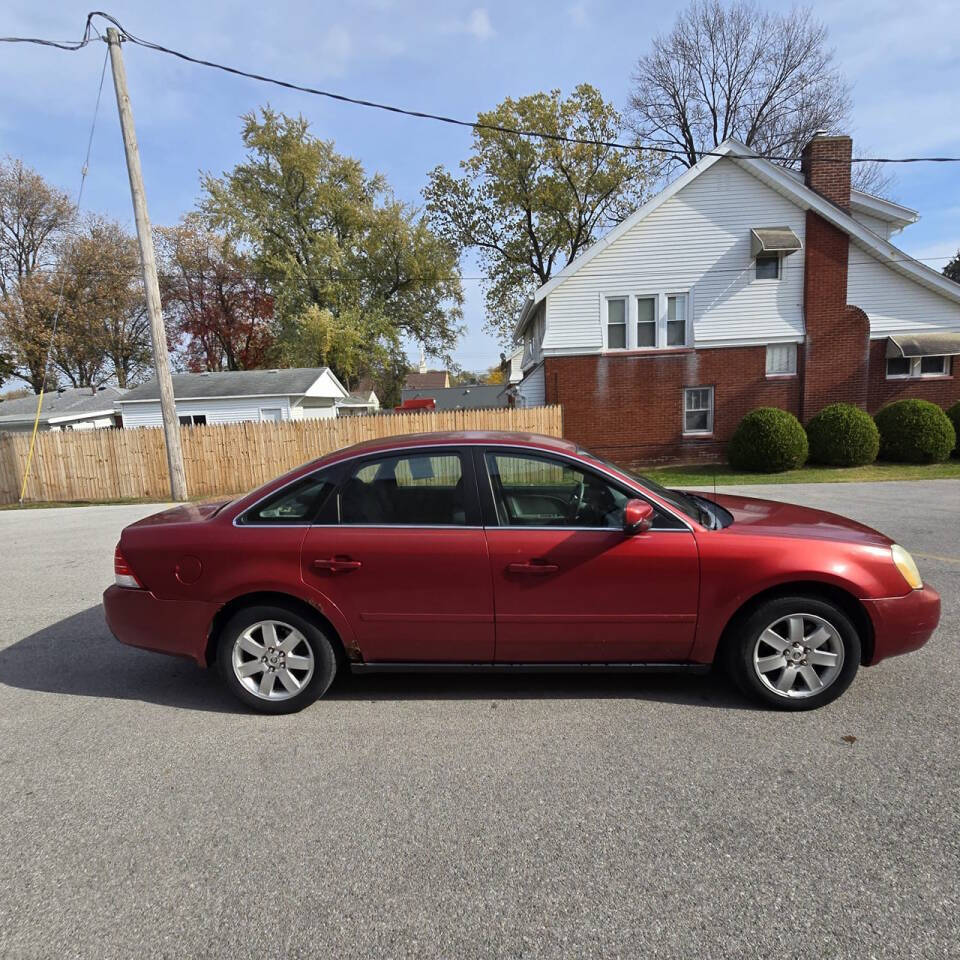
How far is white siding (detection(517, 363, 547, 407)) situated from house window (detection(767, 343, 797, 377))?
22.4 feet

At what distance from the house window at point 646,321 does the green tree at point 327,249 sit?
18.3 m

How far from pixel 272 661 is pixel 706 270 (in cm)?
1783

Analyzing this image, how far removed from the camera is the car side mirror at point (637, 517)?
313 centimetres

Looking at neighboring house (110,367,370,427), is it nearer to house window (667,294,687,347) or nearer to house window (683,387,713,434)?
house window (667,294,687,347)

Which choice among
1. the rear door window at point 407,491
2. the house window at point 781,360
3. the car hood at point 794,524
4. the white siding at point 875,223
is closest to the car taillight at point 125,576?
the rear door window at point 407,491

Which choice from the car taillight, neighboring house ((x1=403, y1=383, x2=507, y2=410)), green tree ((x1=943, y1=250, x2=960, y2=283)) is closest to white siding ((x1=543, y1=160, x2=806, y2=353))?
the car taillight

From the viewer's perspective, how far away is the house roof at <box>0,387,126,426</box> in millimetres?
28812

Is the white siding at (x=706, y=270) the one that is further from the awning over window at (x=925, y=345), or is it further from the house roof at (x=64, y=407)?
the house roof at (x=64, y=407)

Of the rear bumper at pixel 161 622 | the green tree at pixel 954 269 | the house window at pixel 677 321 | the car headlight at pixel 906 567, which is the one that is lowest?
the rear bumper at pixel 161 622

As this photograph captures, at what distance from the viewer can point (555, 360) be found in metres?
18.0

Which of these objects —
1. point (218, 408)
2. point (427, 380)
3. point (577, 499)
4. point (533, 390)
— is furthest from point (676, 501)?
point (427, 380)

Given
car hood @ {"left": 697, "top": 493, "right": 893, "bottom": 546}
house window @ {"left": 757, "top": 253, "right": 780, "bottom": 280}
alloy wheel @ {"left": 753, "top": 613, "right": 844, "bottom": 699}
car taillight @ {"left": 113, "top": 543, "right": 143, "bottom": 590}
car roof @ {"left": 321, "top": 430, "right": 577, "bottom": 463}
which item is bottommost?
alloy wheel @ {"left": 753, "top": 613, "right": 844, "bottom": 699}

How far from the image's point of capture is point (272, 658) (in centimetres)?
341

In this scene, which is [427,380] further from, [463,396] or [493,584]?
[493,584]
